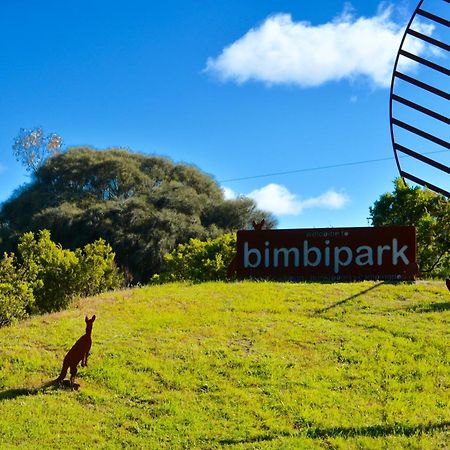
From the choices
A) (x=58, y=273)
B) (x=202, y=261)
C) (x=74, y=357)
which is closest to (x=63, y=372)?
(x=74, y=357)

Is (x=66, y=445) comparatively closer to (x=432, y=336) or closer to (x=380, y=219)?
(x=432, y=336)

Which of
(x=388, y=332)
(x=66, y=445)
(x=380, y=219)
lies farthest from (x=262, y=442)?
(x=380, y=219)

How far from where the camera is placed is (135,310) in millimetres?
13914

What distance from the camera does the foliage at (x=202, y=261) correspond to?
21.7m

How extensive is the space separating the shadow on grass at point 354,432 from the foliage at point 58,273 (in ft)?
33.8

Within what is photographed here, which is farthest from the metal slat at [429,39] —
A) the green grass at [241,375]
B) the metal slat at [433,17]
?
the green grass at [241,375]

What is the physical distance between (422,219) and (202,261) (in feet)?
25.8

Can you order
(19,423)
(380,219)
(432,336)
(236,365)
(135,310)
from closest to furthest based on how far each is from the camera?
(19,423) < (236,365) < (432,336) < (135,310) < (380,219)

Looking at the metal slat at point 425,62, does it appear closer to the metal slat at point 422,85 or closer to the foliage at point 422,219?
the metal slat at point 422,85

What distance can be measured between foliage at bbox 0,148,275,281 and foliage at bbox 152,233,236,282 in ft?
31.4

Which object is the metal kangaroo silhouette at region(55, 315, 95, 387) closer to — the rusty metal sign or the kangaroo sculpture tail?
the kangaroo sculpture tail

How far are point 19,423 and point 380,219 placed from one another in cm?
1895

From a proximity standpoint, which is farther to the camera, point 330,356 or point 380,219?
point 380,219

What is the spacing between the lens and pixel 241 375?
9.86 m
